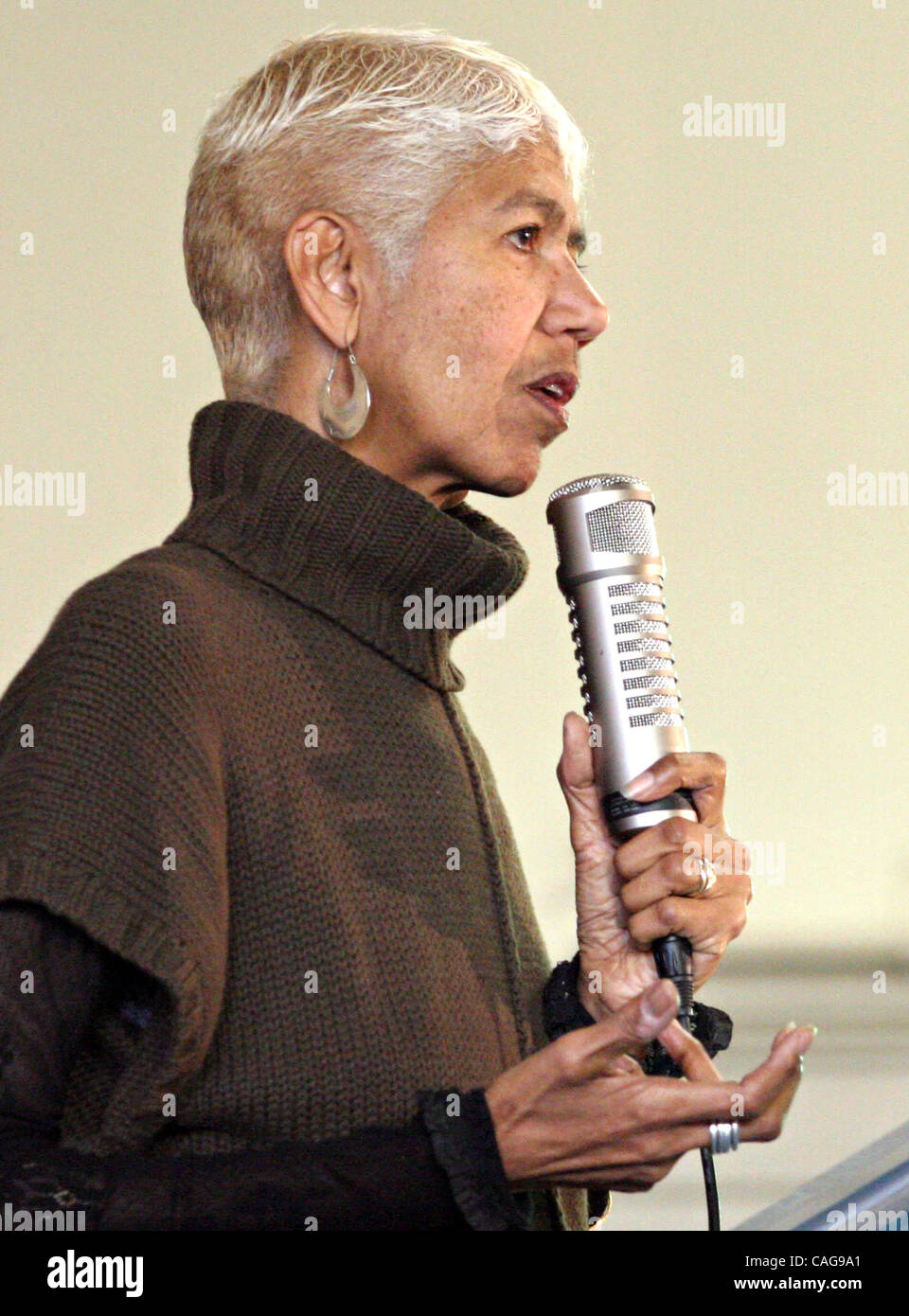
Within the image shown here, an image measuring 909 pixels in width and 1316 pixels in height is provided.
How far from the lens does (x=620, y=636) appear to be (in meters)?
1.12

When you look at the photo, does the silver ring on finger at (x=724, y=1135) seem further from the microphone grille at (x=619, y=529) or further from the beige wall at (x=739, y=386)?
the beige wall at (x=739, y=386)

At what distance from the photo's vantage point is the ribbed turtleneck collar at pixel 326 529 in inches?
47.3

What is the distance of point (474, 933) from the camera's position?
119 cm

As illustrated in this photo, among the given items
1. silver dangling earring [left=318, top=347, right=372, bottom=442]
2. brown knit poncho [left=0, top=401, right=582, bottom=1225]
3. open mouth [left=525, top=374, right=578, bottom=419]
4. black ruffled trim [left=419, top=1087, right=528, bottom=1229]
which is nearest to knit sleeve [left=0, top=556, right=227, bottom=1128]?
brown knit poncho [left=0, top=401, right=582, bottom=1225]

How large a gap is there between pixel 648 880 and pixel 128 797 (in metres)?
0.34

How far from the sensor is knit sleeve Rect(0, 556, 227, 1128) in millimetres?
945

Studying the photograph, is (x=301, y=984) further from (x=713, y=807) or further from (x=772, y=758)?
(x=772, y=758)

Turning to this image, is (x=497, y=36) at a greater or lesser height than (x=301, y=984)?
greater

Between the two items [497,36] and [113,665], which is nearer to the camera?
[113,665]

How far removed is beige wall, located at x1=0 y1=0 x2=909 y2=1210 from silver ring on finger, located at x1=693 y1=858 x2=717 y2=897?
232 centimetres

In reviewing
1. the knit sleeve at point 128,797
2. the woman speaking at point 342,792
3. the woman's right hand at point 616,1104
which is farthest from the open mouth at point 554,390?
the woman's right hand at point 616,1104

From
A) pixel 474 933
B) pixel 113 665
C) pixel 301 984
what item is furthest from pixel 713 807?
pixel 113 665

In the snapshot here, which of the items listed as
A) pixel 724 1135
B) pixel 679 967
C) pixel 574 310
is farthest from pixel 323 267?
pixel 724 1135

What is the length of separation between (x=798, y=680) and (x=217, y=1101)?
265 cm
